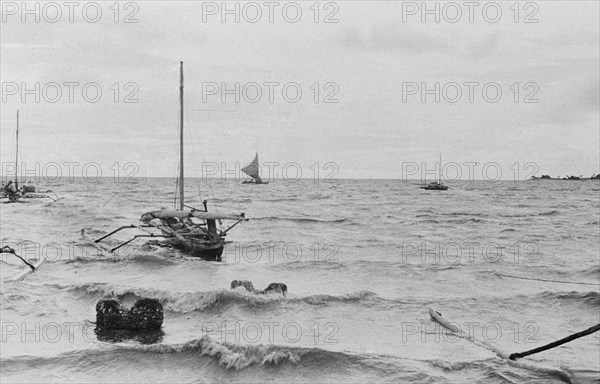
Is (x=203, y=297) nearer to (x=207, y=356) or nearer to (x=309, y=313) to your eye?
(x=309, y=313)

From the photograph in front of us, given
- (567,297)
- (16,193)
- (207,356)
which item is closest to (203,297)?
(207,356)

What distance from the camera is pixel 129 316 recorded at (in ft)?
39.9

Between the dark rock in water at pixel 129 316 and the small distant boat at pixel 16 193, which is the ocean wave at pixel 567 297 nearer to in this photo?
the dark rock in water at pixel 129 316

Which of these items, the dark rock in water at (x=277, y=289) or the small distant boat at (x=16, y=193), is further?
the small distant boat at (x=16, y=193)

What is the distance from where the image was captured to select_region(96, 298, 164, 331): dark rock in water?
12.2 metres

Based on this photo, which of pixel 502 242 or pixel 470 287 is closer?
pixel 470 287

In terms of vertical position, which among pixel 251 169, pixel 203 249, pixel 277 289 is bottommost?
→ pixel 277 289

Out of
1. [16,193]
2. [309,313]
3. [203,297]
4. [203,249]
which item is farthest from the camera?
[16,193]

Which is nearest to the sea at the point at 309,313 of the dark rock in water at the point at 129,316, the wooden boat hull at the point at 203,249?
the dark rock in water at the point at 129,316

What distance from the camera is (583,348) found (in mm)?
12367

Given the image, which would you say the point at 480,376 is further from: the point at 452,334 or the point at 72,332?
the point at 72,332

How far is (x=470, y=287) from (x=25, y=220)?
1340 inches

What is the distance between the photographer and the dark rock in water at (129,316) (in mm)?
12188

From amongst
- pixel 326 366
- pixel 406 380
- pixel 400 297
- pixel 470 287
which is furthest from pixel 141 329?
pixel 470 287
